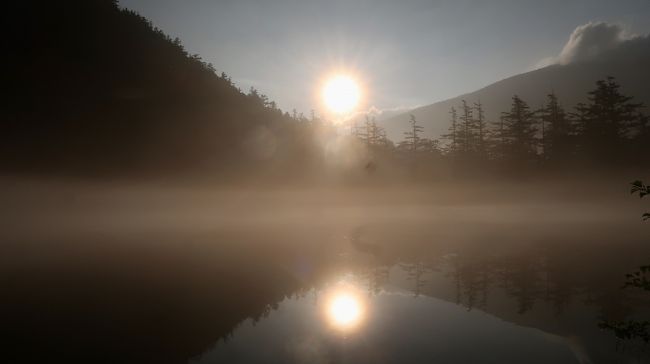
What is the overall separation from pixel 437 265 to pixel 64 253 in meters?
26.3

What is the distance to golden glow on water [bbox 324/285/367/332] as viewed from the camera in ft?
42.4

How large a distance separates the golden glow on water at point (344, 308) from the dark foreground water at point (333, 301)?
8 cm

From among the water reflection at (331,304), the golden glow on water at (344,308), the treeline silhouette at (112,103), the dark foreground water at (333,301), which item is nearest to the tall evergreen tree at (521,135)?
the dark foreground water at (333,301)

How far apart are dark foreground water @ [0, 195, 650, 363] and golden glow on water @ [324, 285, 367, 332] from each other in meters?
0.08

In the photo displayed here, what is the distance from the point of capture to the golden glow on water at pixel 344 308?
12.9 m

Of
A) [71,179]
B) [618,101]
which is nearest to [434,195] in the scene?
[618,101]

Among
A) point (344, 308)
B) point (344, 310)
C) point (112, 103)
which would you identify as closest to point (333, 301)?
point (344, 308)

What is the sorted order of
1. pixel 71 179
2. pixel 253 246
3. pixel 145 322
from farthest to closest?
pixel 71 179 → pixel 253 246 → pixel 145 322

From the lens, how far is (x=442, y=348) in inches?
415

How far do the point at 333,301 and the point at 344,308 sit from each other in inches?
41.7

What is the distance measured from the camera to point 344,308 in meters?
14.6

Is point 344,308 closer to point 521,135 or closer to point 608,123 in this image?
point 608,123

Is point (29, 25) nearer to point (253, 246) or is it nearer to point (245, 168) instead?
point (245, 168)

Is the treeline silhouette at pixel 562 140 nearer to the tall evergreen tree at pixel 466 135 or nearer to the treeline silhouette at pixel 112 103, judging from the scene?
the tall evergreen tree at pixel 466 135
